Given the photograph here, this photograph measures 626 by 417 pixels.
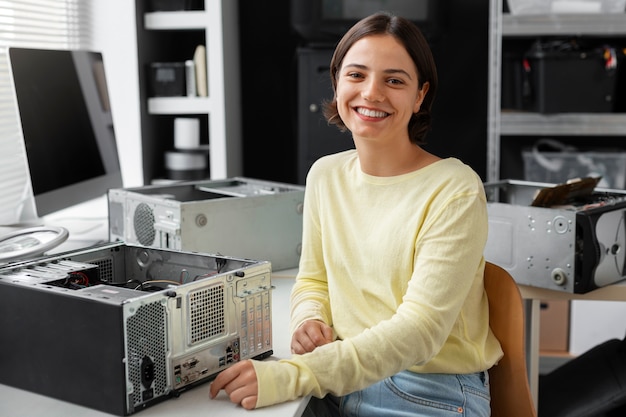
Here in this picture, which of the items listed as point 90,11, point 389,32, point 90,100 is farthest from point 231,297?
point 90,11

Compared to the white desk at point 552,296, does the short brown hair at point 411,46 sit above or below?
above

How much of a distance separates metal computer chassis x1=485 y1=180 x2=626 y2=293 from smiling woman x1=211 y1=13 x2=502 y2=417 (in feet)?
1.23

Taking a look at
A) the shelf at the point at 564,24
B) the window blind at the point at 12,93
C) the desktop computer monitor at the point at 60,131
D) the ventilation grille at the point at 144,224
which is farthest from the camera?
the shelf at the point at 564,24

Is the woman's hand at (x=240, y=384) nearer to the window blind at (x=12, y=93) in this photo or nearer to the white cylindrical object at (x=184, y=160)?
the window blind at (x=12, y=93)

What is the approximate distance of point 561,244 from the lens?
5.90 ft

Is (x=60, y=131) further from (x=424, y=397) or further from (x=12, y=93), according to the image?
(x=424, y=397)

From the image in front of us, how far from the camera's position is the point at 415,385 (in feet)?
4.62

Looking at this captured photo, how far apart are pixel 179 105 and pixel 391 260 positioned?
6.29 feet


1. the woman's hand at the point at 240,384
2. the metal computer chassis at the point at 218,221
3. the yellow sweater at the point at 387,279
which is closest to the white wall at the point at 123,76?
the metal computer chassis at the point at 218,221

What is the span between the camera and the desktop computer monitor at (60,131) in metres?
2.02

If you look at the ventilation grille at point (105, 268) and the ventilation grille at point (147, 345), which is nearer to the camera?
the ventilation grille at point (147, 345)

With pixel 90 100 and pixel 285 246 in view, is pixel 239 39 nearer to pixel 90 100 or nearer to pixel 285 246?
pixel 90 100

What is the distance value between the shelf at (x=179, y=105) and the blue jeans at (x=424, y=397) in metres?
1.94

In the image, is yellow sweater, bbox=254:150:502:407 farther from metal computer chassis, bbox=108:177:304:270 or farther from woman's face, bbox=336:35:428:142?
metal computer chassis, bbox=108:177:304:270
